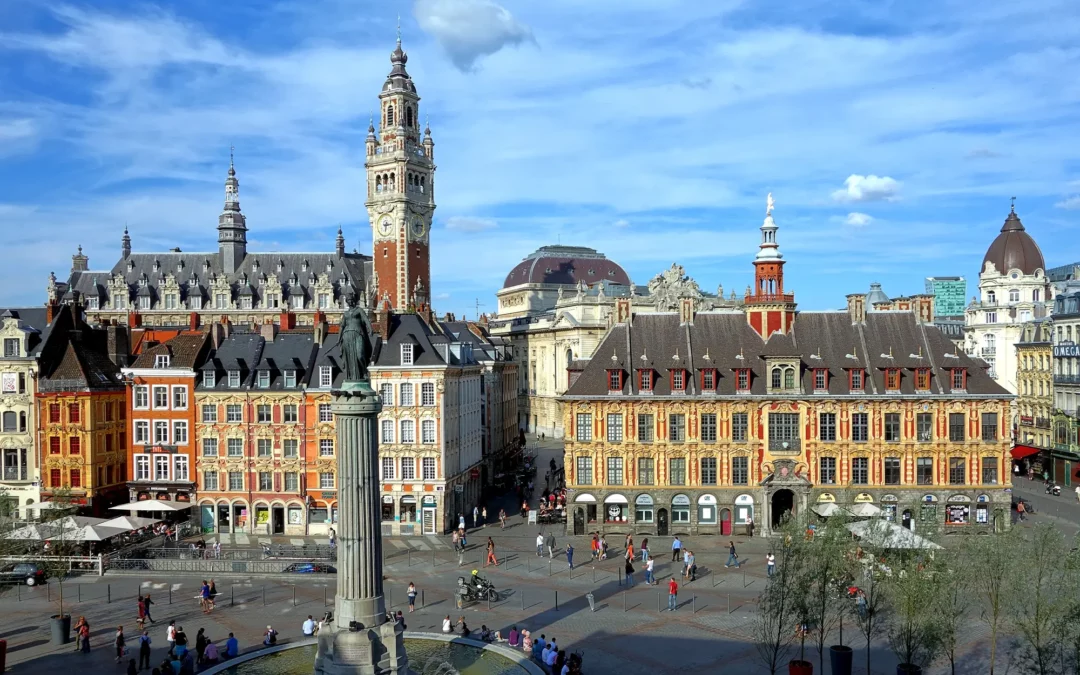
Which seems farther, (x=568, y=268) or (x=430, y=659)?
(x=568, y=268)

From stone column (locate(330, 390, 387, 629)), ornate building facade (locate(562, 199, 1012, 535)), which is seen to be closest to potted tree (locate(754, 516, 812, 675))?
stone column (locate(330, 390, 387, 629))

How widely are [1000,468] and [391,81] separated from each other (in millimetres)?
84456

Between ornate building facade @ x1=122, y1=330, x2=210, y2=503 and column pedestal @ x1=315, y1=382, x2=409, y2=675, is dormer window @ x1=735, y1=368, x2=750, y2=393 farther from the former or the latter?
ornate building facade @ x1=122, y1=330, x2=210, y2=503

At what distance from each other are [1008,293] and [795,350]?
5340 cm

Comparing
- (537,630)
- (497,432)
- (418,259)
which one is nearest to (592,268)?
(418,259)

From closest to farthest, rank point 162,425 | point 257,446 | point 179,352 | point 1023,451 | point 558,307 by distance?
point 257,446 < point 162,425 < point 179,352 < point 1023,451 < point 558,307

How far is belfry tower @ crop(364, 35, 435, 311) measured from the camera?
111125 millimetres

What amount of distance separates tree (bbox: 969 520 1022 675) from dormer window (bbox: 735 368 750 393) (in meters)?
28.0

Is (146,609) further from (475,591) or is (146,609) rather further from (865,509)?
(865,509)

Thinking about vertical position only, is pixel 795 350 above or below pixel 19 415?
above

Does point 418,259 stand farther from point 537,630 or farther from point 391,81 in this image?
point 537,630

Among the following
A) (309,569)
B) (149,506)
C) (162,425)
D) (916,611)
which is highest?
(162,425)

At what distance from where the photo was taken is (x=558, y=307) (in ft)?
433

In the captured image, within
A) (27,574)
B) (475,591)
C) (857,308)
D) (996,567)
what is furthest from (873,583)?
(27,574)
